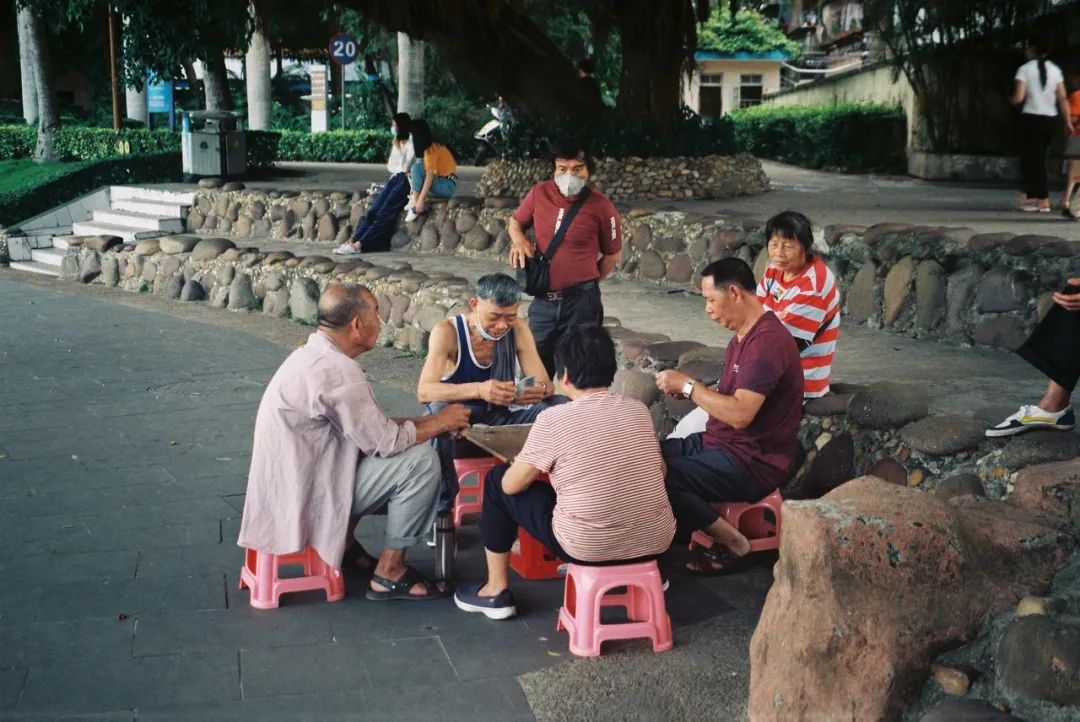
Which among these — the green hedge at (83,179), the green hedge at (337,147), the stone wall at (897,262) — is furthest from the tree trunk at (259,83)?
the stone wall at (897,262)

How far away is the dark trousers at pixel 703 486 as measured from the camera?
4930mm

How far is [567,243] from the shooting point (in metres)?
7.02

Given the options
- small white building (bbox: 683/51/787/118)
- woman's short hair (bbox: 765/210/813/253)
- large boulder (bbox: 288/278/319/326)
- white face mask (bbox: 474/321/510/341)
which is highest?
→ small white building (bbox: 683/51/787/118)

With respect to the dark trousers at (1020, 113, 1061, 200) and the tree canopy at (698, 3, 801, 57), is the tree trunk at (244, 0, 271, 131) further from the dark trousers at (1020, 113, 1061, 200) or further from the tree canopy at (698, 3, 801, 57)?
the tree canopy at (698, 3, 801, 57)

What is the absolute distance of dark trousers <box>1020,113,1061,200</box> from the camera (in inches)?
444

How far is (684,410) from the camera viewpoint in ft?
22.2

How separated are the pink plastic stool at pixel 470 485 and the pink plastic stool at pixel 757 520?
1035 millimetres

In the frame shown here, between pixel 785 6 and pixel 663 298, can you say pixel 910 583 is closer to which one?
pixel 663 298

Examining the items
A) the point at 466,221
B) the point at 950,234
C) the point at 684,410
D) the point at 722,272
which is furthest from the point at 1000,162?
the point at 722,272

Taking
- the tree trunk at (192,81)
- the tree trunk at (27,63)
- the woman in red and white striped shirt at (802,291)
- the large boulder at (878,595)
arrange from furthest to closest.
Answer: the tree trunk at (192,81), the tree trunk at (27,63), the woman in red and white striped shirt at (802,291), the large boulder at (878,595)

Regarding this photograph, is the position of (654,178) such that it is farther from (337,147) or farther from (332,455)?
(337,147)

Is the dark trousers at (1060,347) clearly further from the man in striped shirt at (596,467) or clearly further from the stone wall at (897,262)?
the stone wall at (897,262)

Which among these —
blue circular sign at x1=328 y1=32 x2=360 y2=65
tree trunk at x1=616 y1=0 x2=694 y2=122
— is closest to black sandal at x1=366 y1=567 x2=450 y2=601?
tree trunk at x1=616 y1=0 x2=694 y2=122

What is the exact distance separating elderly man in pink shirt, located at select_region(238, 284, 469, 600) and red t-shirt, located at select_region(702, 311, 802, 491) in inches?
49.3
